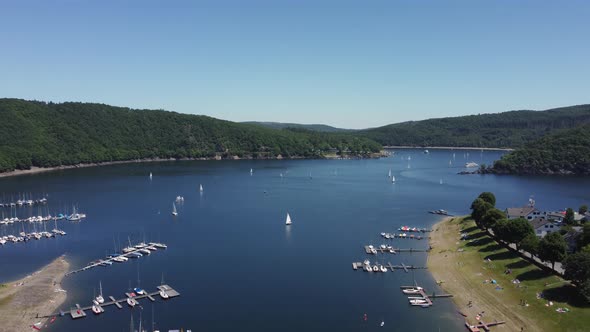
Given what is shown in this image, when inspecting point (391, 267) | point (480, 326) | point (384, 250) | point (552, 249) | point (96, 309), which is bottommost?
point (480, 326)

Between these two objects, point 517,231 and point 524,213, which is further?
point 524,213

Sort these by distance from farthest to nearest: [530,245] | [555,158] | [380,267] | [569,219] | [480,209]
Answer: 1. [555,158]
2. [480,209]
3. [569,219]
4. [380,267]
5. [530,245]

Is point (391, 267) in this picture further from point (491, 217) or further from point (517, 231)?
point (491, 217)

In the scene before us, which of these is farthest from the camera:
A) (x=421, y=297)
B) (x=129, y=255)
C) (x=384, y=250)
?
(x=384, y=250)

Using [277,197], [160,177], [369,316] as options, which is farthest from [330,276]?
[160,177]

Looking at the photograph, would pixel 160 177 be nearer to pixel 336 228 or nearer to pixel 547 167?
pixel 336 228

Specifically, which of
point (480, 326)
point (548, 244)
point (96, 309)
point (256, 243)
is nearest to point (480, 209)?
point (548, 244)

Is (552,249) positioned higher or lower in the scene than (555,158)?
lower

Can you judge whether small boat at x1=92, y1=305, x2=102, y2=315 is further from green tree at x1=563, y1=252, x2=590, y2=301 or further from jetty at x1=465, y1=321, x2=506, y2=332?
green tree at x1=563, y1=252, x2=590, y2=301
